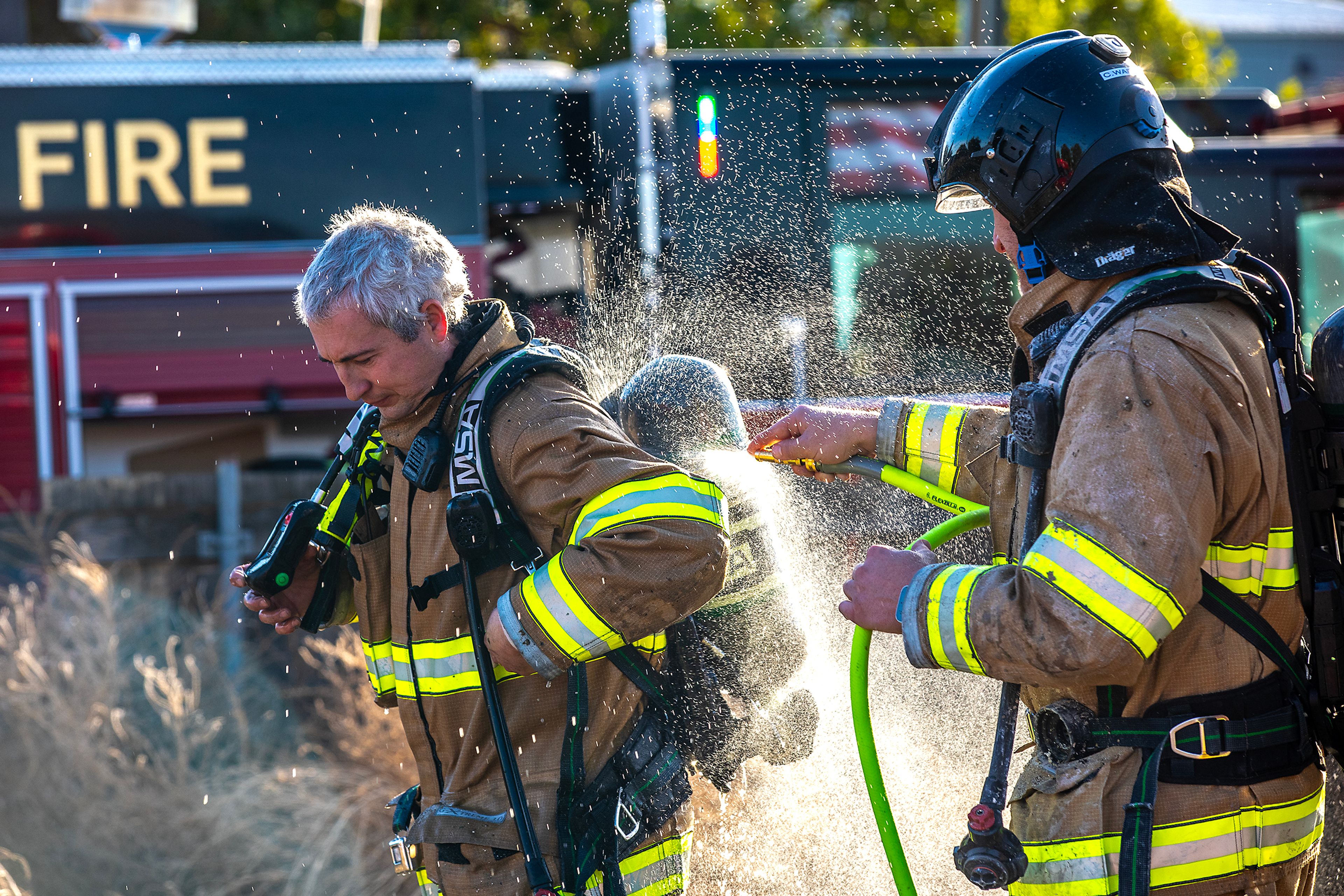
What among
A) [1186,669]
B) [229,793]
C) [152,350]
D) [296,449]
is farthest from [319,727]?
[1186,669]

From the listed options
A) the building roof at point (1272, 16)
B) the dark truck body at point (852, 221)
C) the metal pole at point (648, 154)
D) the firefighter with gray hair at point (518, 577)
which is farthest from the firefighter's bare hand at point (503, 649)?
the building roof at point (1272, 16)

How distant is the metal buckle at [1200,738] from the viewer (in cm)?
168

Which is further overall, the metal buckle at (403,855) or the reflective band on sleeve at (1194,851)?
the metal buckle at (403,855)

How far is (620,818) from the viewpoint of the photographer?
2119 mm

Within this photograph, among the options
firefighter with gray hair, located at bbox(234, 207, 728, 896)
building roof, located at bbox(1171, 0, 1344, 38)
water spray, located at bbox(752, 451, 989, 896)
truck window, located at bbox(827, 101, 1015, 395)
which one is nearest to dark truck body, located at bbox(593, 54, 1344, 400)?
truck window, located at bbox(827, 101, 1015, 395)

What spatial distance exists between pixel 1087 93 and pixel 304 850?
3351 millimetres

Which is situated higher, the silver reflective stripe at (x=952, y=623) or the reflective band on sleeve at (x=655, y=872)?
the silver reflective stripe at (x=952, y=623)

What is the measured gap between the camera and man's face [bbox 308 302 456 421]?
2.17 m

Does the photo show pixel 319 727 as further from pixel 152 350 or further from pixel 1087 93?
pixel 1087 93

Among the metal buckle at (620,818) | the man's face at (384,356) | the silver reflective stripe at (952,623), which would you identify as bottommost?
the metal buckle at (620,818)

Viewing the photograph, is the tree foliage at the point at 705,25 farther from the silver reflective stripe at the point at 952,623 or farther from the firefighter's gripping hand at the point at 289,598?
the silver reflective stripe at the point at 952,623

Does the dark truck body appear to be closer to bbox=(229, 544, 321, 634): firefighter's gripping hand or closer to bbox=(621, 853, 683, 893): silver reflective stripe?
bbox=(229, 544, 321, 634): firefighter's gripping hand

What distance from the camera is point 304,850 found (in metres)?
3.96

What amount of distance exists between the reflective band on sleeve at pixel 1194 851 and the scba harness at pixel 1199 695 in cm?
2
